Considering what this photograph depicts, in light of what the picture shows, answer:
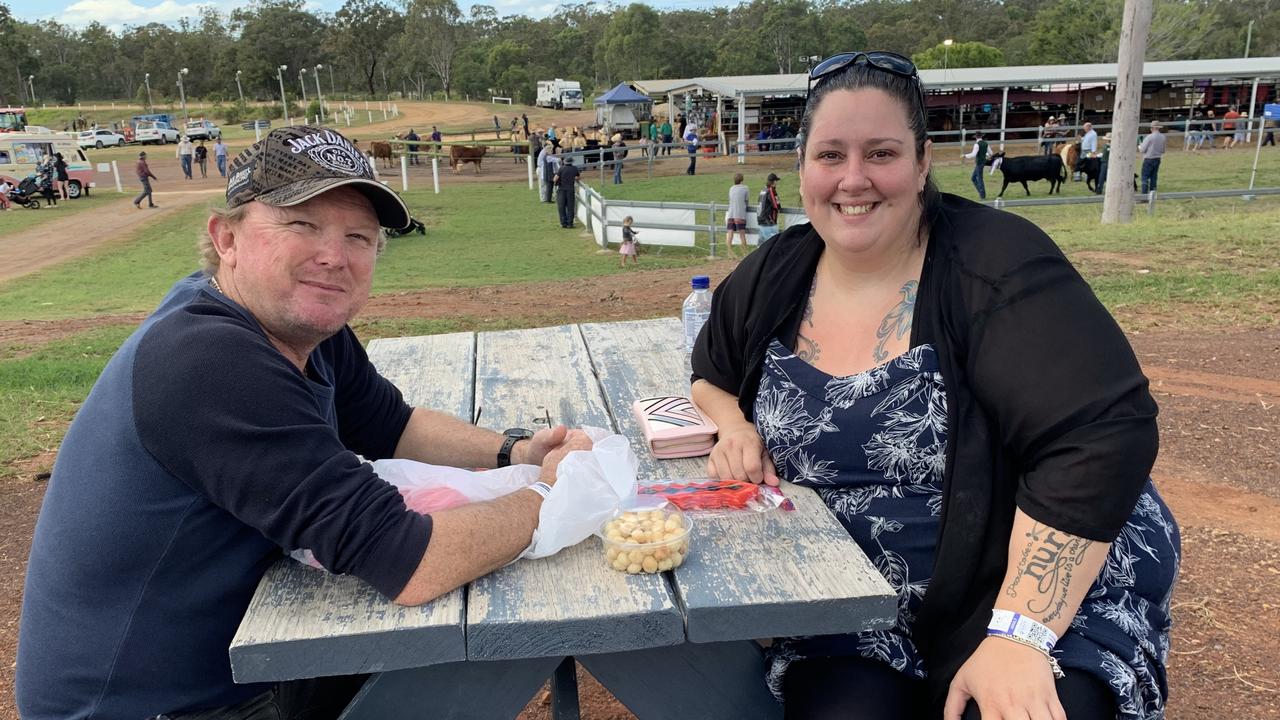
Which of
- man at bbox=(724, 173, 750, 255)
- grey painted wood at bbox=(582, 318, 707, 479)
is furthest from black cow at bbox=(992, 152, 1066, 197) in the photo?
grey painted wood at bbox=(582, 318, 707, 479)

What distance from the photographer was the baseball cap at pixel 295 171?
1.83 m

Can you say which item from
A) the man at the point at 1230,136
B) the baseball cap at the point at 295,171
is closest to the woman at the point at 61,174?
the baseball cap at the point at 295,171

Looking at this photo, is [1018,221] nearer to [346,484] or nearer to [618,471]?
[618,471]

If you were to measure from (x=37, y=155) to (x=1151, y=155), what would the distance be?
103 ft

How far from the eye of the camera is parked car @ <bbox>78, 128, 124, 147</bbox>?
168ft

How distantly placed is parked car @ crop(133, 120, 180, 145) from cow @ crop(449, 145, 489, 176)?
2933 centimetres

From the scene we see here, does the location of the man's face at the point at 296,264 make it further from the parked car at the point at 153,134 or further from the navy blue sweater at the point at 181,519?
the parked car at the point at 153,134

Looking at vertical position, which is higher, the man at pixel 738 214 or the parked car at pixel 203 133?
the parked car at pixel 203 133

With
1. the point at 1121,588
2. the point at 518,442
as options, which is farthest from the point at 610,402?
the point at 1121,588

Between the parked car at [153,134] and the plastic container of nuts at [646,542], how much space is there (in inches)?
2415

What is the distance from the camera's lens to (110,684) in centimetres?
167

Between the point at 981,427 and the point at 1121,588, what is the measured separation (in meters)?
0.41

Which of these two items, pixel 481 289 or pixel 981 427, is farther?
pixel 481 289

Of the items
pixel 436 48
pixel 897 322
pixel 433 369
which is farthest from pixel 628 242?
pixel 436 48
